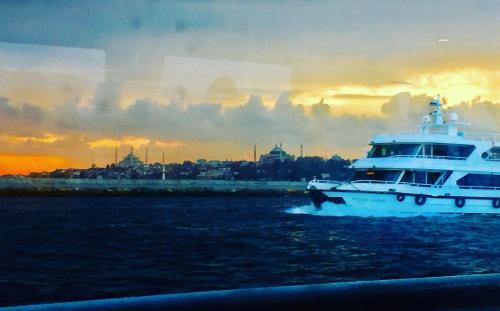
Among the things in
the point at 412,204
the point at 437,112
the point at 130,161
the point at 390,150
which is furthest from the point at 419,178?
the point at 130,161

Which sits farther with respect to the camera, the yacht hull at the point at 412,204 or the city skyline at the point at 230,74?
the yacht hull at the point at 412,204

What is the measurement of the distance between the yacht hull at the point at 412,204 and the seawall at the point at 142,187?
1.56 m

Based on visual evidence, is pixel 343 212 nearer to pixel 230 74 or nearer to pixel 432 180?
pixel 432 180

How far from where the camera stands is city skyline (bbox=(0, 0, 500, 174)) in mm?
2096

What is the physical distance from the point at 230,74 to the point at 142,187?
56cm

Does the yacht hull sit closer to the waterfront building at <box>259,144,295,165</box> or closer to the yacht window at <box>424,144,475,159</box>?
the yacht window at <box>424,144,475,159</box>

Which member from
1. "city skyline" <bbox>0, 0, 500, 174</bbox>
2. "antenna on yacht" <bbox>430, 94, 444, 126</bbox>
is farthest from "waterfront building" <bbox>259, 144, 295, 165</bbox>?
"antenna on yacht" <bbox>430, 94, 444, 126</bbox>

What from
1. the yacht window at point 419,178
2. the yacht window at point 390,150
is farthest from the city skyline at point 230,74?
the yacht window at point 419,178

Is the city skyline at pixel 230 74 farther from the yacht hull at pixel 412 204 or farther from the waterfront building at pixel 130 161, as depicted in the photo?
the yacht hull at pixel 412 204

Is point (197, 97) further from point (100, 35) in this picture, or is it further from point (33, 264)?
point (33, 264)

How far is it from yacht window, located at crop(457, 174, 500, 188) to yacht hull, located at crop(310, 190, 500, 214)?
0.12m

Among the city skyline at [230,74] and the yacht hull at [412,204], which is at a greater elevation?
the city skyline at [230,74]

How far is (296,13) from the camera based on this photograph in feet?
8.68

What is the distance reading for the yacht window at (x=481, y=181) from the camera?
203 inches
